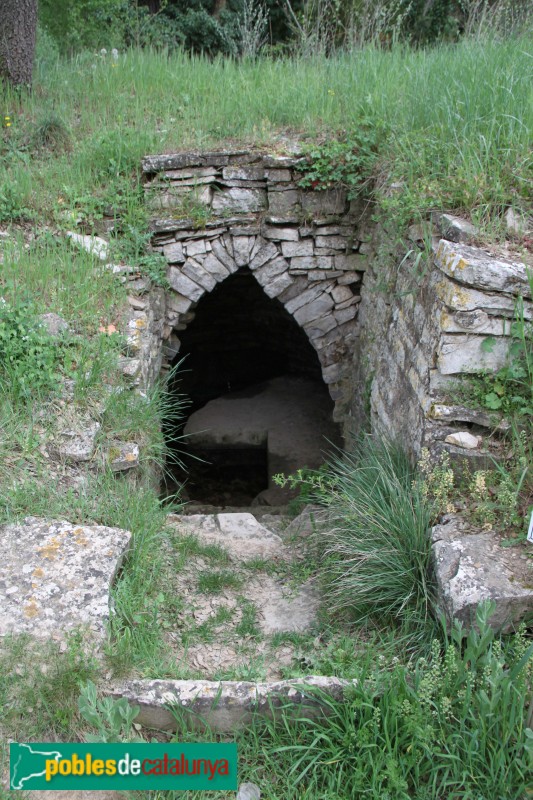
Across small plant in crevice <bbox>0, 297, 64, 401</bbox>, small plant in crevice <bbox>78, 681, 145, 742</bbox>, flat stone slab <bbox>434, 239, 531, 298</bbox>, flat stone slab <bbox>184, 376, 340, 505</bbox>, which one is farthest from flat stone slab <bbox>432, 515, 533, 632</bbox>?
flat stone slab <bbox>184, 376, 340, 505</bbox>

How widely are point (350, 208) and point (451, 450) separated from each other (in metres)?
2.71

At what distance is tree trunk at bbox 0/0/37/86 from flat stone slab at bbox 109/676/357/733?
5643 mm

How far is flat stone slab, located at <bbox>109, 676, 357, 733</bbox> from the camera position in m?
2.46

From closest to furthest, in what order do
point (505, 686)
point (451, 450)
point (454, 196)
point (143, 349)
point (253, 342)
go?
point (505, 686) → point (451, 450) → point (454, 196) → point (143, 349) → point (253, 342)

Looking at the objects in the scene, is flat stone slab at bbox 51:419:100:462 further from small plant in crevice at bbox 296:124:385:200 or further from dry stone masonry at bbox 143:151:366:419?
small plant in crevice at bbox 296:124:385:200

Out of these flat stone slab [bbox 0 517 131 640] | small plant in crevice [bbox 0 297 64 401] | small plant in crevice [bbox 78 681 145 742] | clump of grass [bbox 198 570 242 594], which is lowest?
clump of grass [bbox 198 570 242 594]

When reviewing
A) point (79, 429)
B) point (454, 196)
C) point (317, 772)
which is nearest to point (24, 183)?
point (79, 429)

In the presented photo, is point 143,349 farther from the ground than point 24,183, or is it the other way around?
point 24,183

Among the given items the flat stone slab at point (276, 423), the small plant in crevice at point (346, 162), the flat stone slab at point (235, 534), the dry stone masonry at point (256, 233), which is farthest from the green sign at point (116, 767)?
the flat stone slab at point (276, 423)

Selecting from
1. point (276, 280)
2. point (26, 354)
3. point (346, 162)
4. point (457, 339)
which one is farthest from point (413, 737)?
point (346, 162)

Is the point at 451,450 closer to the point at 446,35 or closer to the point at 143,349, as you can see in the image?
the point at 143,349

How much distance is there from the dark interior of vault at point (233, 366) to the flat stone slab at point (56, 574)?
3624 millimetres

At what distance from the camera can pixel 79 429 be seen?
3553 millimetres

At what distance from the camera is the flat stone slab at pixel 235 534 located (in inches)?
150
